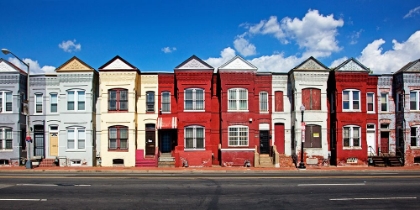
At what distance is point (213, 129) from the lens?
3209 centimetres

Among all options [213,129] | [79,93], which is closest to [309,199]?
[213,129]

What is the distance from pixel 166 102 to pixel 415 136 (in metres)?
21.3

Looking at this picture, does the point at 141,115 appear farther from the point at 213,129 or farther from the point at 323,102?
the point at 323,102

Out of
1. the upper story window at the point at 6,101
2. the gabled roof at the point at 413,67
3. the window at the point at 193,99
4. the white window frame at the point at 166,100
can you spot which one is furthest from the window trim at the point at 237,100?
the upper story window at the point at 6,101

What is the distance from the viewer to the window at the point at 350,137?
103 feet

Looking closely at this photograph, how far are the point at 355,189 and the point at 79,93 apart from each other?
23481mm

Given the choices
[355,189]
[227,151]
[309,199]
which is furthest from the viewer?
[227,151]

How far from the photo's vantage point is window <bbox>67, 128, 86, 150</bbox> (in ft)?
103

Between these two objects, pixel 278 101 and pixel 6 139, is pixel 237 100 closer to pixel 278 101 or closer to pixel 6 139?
pixel 278 101

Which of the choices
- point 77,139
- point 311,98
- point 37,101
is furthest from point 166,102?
point 311,98

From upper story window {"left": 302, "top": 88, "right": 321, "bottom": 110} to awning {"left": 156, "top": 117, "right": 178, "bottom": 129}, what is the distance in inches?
425

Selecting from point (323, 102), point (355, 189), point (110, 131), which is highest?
point (323, 102)

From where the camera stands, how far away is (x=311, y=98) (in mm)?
31766

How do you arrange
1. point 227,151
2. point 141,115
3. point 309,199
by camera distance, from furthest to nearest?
point 141,115 < point 227,151 < point 309,199
